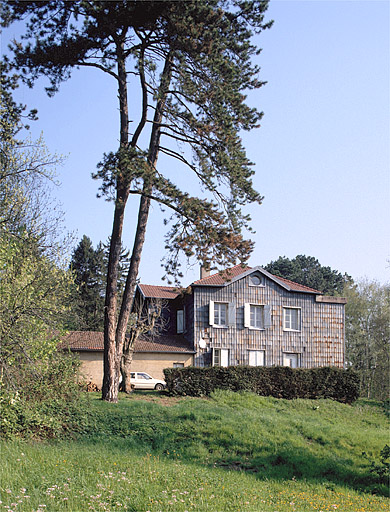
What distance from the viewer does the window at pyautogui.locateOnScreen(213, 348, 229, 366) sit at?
3241 centimetres

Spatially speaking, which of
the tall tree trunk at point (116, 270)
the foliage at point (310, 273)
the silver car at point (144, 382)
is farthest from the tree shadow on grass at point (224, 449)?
the foliage at point (310, 273)

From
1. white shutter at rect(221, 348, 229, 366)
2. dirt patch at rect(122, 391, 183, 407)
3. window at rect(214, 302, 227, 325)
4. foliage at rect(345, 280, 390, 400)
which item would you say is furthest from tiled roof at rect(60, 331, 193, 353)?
foliage at rect(345, 280, 390, 400)

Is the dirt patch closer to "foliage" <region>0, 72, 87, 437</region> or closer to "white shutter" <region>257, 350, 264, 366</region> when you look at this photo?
"foliage" <region>0, 72, 87, 437</region>

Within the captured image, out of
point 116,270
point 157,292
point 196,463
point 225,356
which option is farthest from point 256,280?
point 196,463

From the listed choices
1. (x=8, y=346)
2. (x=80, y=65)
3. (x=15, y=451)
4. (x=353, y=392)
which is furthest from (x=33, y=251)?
(x=353, y=392)

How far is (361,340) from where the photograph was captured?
4756 centimetres

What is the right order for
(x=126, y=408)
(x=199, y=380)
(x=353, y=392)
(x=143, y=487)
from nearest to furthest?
1. (x=143, y=487)
2. (x=126, y=408)
3. (x=199, y=380)
4. (x=353, y=392)

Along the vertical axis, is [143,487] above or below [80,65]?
below

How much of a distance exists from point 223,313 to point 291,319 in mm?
4426

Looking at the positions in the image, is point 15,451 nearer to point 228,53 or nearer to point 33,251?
point 33,251

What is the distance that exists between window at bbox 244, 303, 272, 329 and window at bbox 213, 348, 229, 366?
205 centimetres

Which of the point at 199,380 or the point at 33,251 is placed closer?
the point at 33,251

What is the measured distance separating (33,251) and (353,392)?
18.7 meters

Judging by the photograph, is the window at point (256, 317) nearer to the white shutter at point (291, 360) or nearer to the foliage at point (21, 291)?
the white shutter at point (291, 360)
